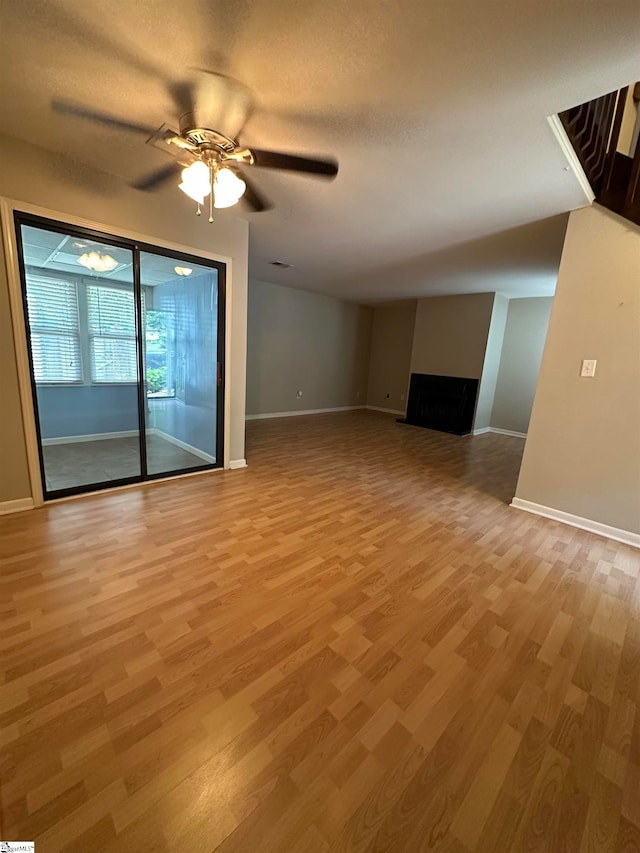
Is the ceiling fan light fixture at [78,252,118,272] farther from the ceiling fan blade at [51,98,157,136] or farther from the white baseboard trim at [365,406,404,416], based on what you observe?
the white baseboard trim at [365,406,404,416]

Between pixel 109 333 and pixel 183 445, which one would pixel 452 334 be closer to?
pixel 183 445

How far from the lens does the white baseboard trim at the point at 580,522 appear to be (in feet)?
8.55

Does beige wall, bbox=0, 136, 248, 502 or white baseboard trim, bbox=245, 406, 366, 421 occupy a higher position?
beige wall, bbox=0, 136, 248, 502

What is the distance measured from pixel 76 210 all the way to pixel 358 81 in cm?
212

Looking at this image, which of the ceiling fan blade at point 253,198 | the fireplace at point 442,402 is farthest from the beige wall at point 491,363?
the ceiling fan blade at point 253,198

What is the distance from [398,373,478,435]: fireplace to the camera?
19.6ft

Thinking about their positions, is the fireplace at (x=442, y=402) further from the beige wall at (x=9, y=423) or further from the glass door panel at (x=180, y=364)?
the beige wall at (x=9, y=423)

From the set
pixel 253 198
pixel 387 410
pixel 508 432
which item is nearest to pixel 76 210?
pixel 253 198

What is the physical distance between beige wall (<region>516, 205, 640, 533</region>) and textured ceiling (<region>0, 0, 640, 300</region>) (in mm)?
436

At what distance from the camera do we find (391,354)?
7.86 meters

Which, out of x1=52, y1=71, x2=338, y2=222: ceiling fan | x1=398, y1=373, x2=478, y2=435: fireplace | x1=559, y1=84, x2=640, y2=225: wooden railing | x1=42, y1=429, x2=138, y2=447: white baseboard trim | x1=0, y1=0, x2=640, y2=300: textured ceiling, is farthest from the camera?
x1=398, y1=373, x2=478, y2=435: fireplace

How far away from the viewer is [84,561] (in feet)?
6.54

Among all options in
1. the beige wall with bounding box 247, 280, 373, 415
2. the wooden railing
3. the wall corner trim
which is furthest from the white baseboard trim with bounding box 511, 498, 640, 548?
the beige wall with bounding box 247, 280, 373, 415

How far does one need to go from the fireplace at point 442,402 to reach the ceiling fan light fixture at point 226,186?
519 cm
